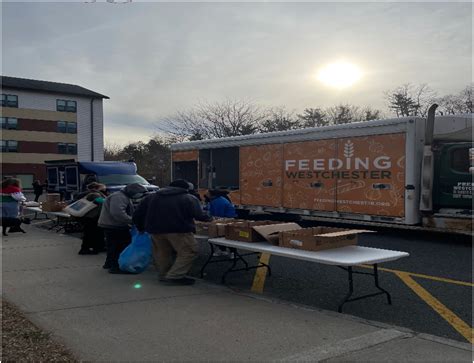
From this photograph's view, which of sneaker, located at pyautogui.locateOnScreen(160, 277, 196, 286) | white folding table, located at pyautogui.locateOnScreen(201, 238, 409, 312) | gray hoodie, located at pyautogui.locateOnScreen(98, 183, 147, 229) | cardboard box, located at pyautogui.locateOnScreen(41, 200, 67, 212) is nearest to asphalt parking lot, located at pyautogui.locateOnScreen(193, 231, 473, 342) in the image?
white folding table, located at pyautogui.locateOnScreen(201, 238, 409, 312)

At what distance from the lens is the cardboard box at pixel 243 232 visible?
6719 millimetres

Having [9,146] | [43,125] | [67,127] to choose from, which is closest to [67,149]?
[67,127]

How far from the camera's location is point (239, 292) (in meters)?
6.52

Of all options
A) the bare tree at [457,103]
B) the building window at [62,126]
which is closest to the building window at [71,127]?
the building window at [62,126]

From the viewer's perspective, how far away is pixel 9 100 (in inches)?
2018

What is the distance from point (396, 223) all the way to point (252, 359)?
810 cm

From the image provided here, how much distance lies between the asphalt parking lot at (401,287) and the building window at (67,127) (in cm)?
4860

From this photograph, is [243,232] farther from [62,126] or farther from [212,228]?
[62,126]

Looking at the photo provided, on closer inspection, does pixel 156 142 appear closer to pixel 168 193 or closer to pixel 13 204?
pixel 13 204

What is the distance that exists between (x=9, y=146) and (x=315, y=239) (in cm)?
5174

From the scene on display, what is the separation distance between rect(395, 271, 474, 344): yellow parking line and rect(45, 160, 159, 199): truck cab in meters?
9.17

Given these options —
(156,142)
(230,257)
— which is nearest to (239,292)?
(230,257)

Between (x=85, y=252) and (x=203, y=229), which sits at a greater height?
(x=203, y=229)

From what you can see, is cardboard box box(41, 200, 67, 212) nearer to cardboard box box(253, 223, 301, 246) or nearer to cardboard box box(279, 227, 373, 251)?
cardboard box box(253, 223, 301, 246)
